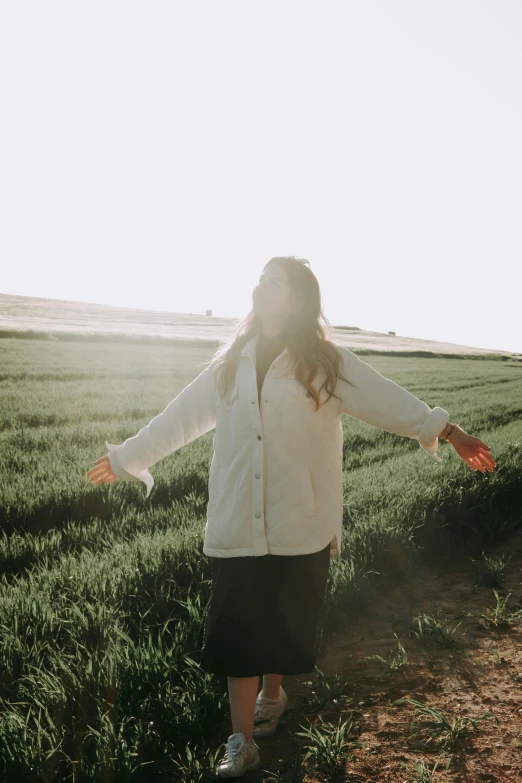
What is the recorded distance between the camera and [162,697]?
2359 millimetres

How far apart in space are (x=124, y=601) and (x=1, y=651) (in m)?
0.65

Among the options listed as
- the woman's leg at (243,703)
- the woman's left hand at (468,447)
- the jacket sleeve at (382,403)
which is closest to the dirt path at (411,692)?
the woman's leg at (243,703)

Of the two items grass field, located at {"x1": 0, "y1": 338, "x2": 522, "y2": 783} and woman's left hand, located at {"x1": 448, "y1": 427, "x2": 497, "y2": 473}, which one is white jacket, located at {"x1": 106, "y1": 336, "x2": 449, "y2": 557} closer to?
woman's left hand, located at {"x1": 448, "y1": 427, "x2": 497, "y2": 473}

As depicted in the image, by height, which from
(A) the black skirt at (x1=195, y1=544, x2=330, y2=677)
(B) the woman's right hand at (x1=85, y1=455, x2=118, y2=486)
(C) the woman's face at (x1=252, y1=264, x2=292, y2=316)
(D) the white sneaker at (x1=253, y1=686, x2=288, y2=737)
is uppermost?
(C) the woman's face at (x1=252, y1=264, x2=292, y2=316)

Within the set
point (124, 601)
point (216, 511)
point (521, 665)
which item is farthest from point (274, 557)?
point (521, 665)

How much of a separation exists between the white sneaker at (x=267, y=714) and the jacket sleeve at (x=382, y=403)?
1.26 meters

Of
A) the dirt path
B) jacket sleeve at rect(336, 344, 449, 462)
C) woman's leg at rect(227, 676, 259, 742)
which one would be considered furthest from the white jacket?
the dirt path

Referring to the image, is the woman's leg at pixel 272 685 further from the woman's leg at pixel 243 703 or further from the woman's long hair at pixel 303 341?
the woman's long hair at pixel 303 341

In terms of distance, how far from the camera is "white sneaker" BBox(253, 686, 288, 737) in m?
2.42

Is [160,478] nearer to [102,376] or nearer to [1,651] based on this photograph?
[1,651]

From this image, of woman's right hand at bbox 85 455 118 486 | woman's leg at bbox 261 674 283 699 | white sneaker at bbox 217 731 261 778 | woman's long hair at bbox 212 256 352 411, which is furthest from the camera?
woman's right hand at bbox 85 455 118 486

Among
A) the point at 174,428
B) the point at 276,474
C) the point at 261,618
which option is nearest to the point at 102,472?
the point at 174,428

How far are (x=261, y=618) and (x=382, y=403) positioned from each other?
97cm

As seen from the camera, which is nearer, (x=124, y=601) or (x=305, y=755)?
(x=305, y=755)
